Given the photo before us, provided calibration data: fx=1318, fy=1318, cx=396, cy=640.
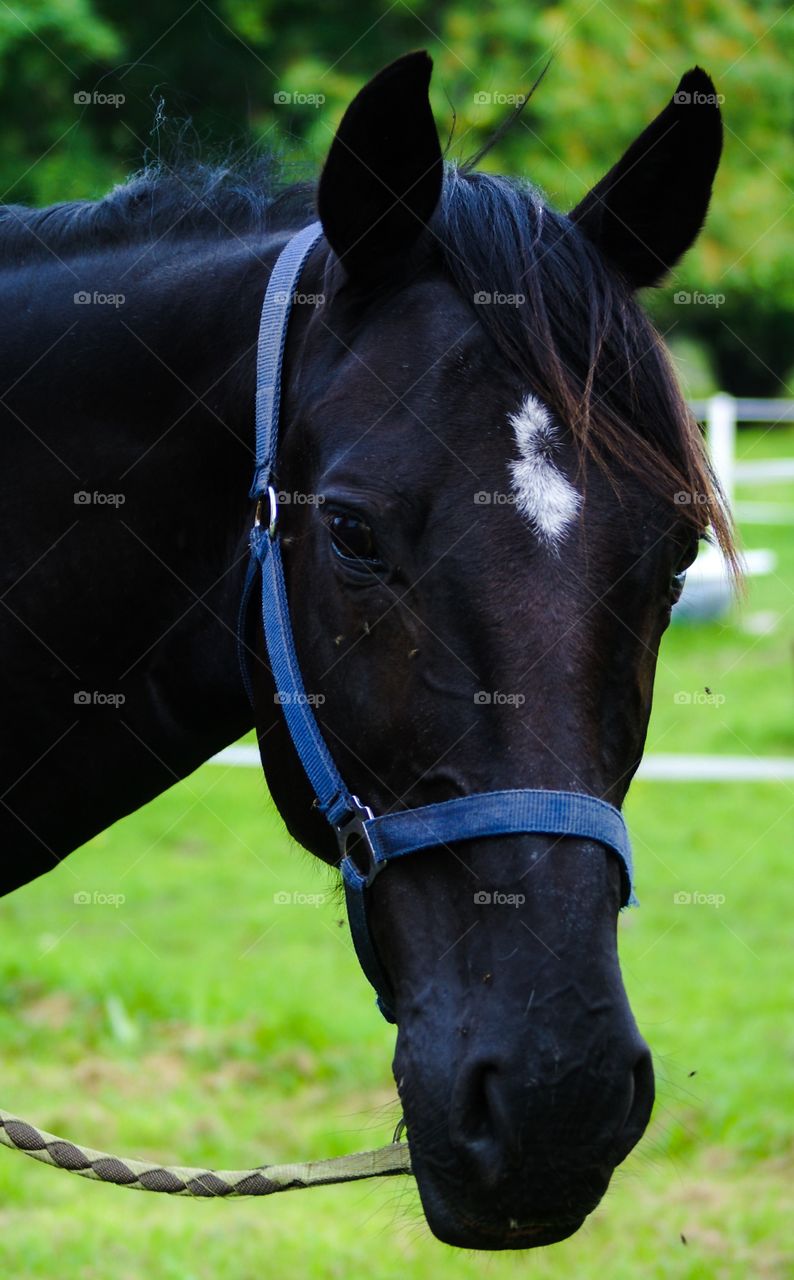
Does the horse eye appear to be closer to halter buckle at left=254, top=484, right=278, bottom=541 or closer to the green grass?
halter buckle at left=254, top=484, right=278, bottom=541

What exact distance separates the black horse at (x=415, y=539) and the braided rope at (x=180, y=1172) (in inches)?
16.8

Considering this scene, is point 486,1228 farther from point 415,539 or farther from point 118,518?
point 118,518

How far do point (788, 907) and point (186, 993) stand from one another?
2922 mm

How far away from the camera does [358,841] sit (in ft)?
6.27

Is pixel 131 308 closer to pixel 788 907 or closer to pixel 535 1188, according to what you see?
pixel 535 1188

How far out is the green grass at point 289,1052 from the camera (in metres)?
3.80

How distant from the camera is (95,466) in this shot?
7.23ft

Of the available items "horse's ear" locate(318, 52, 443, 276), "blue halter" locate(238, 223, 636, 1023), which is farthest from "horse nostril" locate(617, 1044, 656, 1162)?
"horse's ear" locate(318, 52, 443, 276)

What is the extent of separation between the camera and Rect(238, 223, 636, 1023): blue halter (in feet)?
5.59

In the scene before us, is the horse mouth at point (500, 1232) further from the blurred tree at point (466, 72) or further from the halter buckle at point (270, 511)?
the blurred tree at point (466, 72)

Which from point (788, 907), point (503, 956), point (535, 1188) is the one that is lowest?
point (788, 907)

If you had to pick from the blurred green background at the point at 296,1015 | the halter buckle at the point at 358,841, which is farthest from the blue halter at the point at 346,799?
the blurred green background at the point at 296,1015

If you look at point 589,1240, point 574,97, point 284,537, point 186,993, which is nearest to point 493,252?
point 284,537

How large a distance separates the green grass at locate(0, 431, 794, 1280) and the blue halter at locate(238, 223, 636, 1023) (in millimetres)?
420
